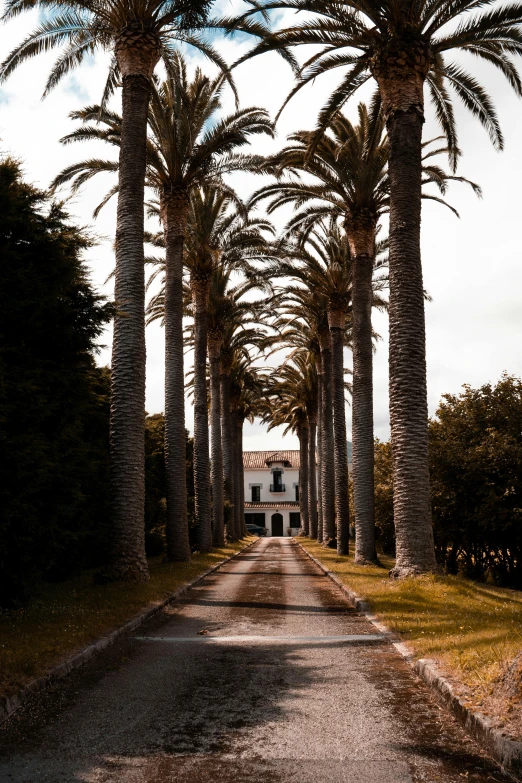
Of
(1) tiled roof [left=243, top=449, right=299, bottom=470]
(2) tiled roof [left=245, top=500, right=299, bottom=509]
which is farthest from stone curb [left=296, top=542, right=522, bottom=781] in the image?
(1) tiled roof [left=243, top=449, right=299, bottom=470]

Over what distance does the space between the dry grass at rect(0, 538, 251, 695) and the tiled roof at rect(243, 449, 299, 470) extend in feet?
264

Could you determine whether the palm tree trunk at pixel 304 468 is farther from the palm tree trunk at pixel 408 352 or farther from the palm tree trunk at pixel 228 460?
the palm tree trunk at pixel 408 352

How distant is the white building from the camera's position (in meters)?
90.8

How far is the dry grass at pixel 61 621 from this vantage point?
6.61 m

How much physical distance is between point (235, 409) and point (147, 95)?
30624mm

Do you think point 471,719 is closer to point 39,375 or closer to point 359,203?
point 39,375

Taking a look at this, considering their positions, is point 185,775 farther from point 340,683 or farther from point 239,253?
point 239,253

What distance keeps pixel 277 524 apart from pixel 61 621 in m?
83.7

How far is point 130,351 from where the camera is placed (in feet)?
48.4

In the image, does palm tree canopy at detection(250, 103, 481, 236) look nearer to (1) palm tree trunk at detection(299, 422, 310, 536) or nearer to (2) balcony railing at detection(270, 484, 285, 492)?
(1) palm tree trunk at detection(299, 422, 310, 536)

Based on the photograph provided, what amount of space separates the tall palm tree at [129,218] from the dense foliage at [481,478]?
1048 cm

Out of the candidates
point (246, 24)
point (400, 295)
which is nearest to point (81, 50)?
point (246, 24)

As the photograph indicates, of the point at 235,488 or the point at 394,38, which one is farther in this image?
the point at 235,488

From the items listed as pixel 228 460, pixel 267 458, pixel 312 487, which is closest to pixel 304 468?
pixel 312 487
